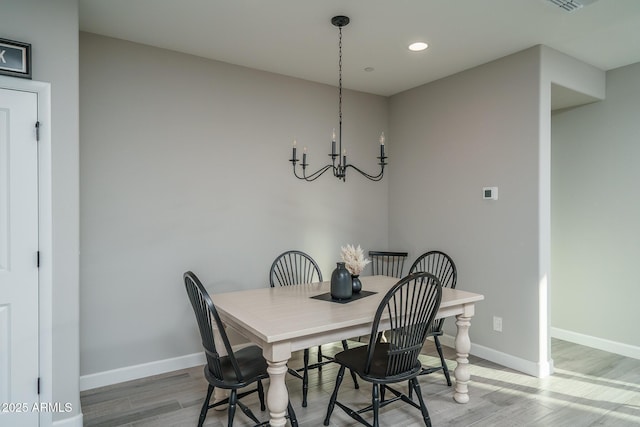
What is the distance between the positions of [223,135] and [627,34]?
3326mm

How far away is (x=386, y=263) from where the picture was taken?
4445 millimetres

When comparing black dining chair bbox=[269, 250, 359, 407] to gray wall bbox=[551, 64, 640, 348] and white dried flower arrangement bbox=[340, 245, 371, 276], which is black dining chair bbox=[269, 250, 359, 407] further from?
gray wall bbox=[551, 64, 640, 348]

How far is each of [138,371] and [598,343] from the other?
4184 millimetres

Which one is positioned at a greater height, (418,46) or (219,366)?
(418,46)

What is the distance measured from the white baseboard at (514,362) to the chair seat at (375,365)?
4.74ft

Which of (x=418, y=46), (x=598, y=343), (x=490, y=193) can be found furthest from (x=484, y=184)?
(x=598, y=343)

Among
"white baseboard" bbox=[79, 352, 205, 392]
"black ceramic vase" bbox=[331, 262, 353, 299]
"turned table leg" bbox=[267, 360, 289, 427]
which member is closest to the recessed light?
"black ceramic vase" bbox=[331, 262, 353, 299]

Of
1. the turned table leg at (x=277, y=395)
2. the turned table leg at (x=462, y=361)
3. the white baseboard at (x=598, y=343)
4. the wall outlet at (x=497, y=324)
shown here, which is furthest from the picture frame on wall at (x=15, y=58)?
the white baseboard at (x=598, y=343)

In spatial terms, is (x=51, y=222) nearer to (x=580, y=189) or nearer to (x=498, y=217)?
(x=498, y=217)

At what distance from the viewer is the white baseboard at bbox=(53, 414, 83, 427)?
2247 millimetres

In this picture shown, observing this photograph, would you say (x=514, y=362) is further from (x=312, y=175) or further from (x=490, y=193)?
(x=312, y=175)

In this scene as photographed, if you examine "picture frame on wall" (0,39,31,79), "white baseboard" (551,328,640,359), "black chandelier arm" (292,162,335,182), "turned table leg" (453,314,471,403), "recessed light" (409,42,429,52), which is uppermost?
"recessed light" (409,42,429,52)

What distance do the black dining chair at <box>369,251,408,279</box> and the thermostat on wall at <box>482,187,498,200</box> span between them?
3.78 ft

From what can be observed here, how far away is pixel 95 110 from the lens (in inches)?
115
